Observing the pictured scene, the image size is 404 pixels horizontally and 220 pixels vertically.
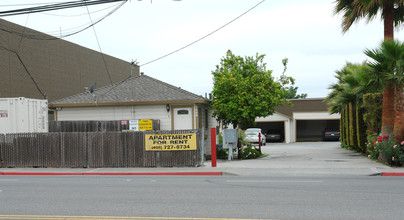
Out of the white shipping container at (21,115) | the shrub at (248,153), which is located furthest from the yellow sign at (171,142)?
the white shipping container at (21,115)

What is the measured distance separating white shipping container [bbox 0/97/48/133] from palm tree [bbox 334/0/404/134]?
14238 millimetres

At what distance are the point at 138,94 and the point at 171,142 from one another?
5603mm

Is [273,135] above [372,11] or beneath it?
beneath

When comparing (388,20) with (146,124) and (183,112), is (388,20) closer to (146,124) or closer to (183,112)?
(183,112)

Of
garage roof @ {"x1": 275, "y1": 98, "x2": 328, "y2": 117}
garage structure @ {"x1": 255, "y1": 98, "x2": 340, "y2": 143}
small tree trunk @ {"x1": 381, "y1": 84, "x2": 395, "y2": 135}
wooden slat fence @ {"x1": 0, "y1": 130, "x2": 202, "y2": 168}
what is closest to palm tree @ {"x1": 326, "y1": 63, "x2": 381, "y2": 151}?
small tree trunk @ {"x1": 381, "y1": 84, "x2": 395, "y2": 135}

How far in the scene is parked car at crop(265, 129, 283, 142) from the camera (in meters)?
47.4

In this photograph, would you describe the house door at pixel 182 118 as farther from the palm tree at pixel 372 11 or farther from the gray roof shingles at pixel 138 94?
the palm tree at pixel 372 11

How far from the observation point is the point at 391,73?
17250mm

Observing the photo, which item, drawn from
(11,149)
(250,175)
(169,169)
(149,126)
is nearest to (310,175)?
(250,175)

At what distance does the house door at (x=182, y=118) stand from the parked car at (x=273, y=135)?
26012mm

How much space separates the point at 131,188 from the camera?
12.2 metres

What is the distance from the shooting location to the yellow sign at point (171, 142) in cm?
1881

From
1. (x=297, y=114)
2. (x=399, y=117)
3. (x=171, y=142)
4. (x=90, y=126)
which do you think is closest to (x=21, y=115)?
(x=90, y=126)

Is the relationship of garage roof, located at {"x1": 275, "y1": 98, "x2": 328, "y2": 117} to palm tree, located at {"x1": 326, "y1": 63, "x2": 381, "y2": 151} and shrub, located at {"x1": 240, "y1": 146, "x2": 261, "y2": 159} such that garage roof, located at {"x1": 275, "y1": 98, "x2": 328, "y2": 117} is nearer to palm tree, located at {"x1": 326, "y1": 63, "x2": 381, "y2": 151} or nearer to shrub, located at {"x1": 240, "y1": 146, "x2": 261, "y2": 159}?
palm tree, located at {"x1": 326, "y1": 63, "x2": 381, "y2": 151}
